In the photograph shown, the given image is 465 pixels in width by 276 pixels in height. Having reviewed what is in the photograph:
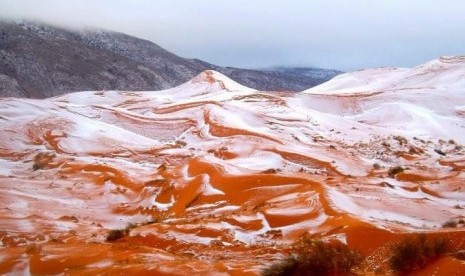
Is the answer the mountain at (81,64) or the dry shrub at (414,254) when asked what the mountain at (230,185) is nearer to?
the dry shrub at (414,254)

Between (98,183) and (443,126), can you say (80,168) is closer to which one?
(98,183)

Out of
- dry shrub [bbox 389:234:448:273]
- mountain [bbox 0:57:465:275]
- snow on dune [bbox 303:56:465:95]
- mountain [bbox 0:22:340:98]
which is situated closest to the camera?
dry shrub [bbox 389:234:448:273]

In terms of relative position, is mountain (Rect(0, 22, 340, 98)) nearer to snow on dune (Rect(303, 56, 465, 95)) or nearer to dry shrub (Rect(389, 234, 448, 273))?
snow on dune (Rect(303, 56, 465, 95))

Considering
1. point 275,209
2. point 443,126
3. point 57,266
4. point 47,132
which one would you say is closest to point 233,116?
point 47,132

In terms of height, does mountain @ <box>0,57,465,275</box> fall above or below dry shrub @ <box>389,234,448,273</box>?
below

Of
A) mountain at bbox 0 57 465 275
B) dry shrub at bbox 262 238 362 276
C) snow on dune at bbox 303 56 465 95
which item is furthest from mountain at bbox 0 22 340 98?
dry shrub at bbox 262 238 362 276

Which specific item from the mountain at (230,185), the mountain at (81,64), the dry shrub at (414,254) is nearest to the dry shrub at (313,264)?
the mountain at (230,185)

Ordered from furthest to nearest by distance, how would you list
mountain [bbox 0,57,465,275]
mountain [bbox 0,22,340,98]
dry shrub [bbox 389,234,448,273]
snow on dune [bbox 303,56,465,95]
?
1. mountain [bbox 0,22,340,98]
2. snow on dune [bbox 303,56,465,95]
3. mountain [bbox 0,57,465,275]
4. dry shrub [bbox 389,234,448,273]
